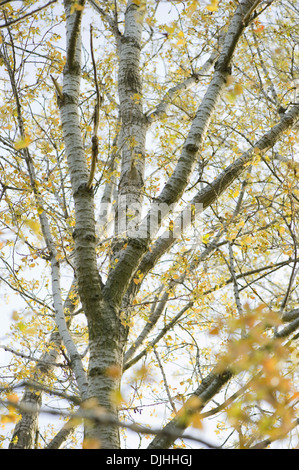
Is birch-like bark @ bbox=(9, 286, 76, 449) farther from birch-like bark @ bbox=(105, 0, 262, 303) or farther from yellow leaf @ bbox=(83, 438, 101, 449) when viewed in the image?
yellow leaf @ bbox=(83, 438, 101, 449)

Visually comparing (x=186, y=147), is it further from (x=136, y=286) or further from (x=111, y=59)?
(x=111, y=59)

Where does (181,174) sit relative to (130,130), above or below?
below

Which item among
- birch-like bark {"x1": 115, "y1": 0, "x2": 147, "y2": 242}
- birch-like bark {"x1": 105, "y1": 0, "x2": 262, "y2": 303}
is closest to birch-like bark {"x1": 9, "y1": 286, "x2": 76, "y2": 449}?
birch-like bark {"x1": 115, "y1": 0, "x2": 147, "y2": 242}

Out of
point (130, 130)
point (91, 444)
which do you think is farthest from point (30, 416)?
point (130, 130)

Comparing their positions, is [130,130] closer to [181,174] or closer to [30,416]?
[181,174]

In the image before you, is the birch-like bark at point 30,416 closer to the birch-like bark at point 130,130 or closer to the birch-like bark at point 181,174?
the birch-like bark at point 130,130

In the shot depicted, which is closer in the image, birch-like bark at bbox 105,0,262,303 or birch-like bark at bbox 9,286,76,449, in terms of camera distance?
birch-like bark at bbox 105,0,262,303

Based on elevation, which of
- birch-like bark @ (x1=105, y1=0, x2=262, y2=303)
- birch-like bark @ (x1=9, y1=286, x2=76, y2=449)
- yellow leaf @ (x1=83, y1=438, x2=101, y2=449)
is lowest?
yellow leaf @ (x1=83, y1=438, x2=101, y2=449)

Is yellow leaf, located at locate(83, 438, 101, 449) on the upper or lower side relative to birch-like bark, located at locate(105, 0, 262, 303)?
lower

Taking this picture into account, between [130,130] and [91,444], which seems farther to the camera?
[130,130]

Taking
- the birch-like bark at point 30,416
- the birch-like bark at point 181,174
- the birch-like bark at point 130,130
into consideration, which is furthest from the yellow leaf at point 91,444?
the birch-like bark at point 30,416

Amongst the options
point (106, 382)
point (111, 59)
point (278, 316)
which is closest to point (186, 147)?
point (278, 316)

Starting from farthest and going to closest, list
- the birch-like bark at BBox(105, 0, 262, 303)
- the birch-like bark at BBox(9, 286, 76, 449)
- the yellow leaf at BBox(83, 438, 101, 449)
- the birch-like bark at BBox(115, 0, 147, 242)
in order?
1. the birch-like bark at BBox(9, 286, 76, 449)
2. the birch-like bark at BBox(115, 0, 147, 242)
3. the birch-like bark at BBox(105, 0, 262, 303)
4. the yellow leaf at BBox(83, 438, 101, 449)

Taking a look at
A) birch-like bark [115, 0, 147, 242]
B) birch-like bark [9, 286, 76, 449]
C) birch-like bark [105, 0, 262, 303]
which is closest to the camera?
birch-like bark [105, 0, 262, 303]
